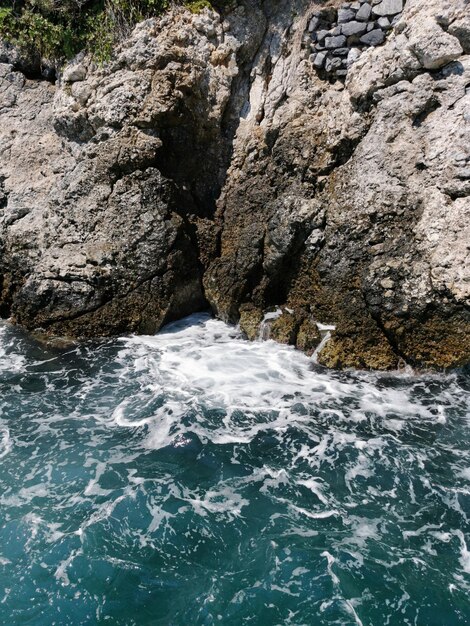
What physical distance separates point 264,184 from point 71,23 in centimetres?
719

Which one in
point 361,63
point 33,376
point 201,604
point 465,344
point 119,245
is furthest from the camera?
point 119,245

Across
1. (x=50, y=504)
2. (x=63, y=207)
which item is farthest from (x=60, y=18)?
(x=50, y=504)

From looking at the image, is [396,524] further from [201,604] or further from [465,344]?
[465,344]

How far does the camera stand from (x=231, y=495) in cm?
643

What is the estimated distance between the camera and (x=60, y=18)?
529 inches

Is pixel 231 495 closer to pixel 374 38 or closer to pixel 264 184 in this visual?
pixel 264 184

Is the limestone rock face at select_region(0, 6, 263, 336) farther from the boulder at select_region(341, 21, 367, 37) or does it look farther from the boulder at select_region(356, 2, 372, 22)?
the boulder at select_region(356, 2, 372, 22)

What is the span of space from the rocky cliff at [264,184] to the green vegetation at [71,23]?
508mm

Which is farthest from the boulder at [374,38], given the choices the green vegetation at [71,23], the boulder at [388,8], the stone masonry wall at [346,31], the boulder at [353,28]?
the green vegetation at [71,23]

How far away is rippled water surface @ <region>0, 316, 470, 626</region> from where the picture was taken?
498 centimetres

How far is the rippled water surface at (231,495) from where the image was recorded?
498 centimetres

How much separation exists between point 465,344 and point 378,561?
488cm

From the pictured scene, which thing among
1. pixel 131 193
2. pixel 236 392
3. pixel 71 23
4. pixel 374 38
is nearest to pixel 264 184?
pixel 131 193

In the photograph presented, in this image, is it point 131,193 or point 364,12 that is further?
point 131,193
